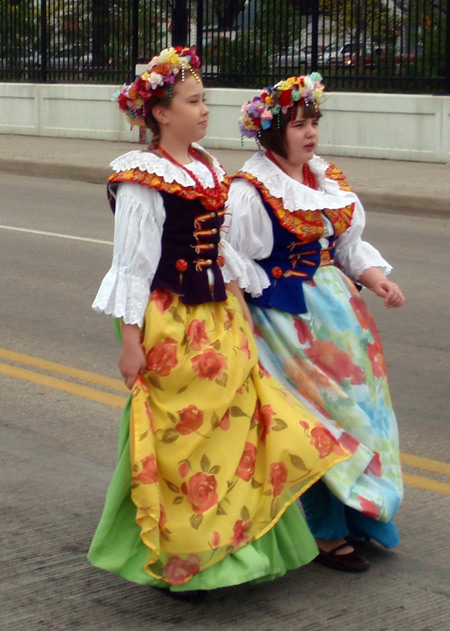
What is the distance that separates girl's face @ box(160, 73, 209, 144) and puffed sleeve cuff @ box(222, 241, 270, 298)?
0.39 metres

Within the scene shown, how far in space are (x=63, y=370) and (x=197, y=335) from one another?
3.15 metres

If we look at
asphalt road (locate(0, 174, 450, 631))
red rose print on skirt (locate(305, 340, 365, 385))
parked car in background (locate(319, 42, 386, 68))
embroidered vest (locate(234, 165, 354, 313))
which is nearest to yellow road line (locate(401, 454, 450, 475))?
asphalt road (locate(0, 174, 450, 631))

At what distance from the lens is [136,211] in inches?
138

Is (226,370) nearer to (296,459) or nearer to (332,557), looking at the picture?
(296,459)

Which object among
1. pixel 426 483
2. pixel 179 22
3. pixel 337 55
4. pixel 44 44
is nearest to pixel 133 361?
pixel 426 483

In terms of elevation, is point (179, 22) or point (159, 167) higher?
point (179, 22)

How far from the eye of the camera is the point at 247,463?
3547 millimetres

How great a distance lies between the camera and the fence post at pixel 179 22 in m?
20.8

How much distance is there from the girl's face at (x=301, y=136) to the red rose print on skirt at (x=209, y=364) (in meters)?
0.83

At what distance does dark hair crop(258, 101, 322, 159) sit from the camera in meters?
3.93

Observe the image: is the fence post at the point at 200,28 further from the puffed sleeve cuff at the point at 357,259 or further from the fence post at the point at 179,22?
the puffed sleeve cuff at the point at 357,259

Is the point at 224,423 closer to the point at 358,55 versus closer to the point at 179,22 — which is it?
the point at 358,55

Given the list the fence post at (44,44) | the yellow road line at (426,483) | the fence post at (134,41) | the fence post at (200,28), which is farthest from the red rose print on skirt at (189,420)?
the fence post at (44,44)

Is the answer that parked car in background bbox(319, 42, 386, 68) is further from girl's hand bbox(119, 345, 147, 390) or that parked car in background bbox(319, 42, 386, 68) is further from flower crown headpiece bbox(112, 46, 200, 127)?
girl's hand bbox(119, 345, 147, 390)
